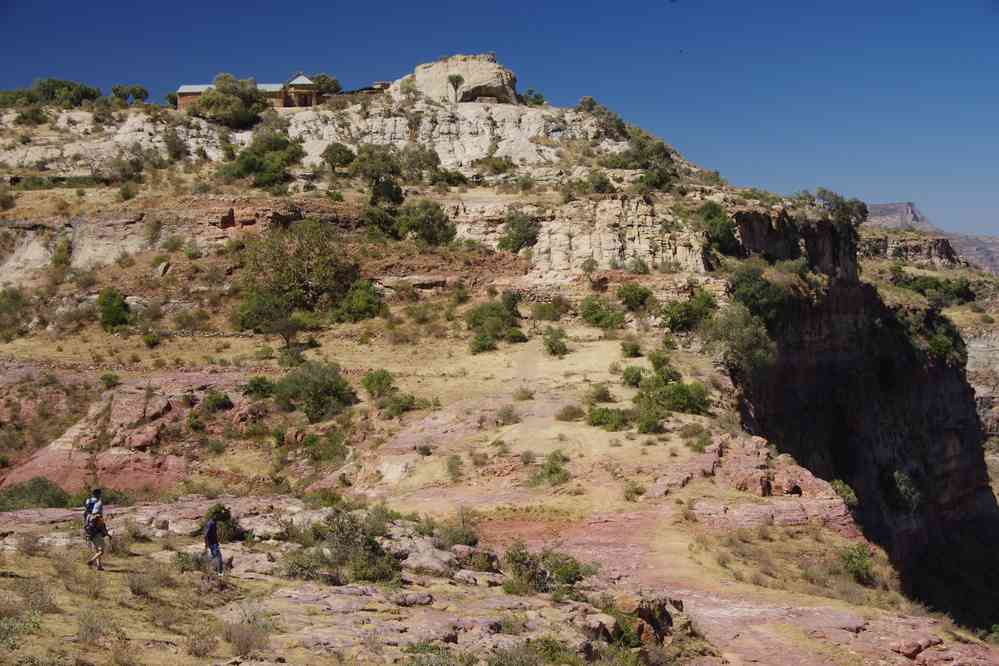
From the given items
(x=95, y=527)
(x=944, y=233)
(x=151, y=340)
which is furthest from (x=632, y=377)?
(x=944, y=233)

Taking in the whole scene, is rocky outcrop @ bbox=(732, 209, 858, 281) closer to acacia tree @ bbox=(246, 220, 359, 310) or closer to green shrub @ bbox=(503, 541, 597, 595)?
acacia tree @ bbox=(246, 220, 359, 310)

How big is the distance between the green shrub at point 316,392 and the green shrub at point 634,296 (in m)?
10.5

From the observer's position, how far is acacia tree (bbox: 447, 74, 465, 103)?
2088 inches

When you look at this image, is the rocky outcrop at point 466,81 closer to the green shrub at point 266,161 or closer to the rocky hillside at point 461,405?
the rocky hillside at point 461,405

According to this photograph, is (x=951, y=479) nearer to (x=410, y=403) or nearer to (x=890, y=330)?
(x=890, y=330)

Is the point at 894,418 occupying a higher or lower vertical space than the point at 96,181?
lower

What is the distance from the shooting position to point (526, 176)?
43.8 m

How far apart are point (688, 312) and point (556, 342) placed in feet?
15.5

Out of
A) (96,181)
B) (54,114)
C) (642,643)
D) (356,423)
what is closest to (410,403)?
(356,423)

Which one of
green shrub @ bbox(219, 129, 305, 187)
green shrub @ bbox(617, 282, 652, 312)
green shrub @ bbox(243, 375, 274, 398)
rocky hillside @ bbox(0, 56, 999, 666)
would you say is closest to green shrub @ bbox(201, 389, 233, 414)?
rocky hillside @ bbox(0, 56, 999, 666)

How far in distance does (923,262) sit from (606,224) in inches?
2372

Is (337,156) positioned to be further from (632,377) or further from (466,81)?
(632,377)

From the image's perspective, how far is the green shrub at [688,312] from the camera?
2961 cm

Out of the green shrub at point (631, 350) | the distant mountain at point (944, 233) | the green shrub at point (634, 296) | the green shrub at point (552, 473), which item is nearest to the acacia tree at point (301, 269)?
the green shrub at point (634, 296)
